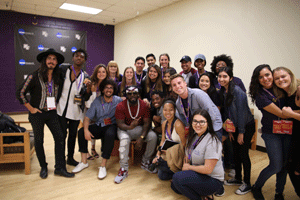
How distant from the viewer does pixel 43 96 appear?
279 cm

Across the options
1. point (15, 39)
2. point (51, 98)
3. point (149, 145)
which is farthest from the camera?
point (15, 39)

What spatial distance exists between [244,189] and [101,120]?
2.11m

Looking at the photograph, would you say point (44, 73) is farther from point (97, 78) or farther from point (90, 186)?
point (90, 186)

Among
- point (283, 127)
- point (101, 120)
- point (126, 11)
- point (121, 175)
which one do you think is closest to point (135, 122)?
point (101, 120)

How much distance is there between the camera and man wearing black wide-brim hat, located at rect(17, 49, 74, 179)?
9.05ft

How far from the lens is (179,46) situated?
5750mm

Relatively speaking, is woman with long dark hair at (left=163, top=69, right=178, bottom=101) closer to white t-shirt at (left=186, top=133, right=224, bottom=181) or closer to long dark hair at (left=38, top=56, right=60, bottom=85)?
white t-shirt at (left=186, top=133, right=224, bottom=181)

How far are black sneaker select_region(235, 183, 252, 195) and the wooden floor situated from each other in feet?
0.14

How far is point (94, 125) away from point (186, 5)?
3.91m

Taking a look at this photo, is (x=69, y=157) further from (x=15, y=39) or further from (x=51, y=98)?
(x=15, y=39)

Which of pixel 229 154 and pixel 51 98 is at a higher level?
pixel 51 98

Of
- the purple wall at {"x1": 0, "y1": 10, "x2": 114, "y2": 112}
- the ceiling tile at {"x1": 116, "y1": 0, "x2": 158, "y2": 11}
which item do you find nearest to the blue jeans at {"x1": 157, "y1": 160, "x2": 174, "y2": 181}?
the ceiling tile at {"x1": 116, "y1": 0, "x2": 158, "y2": 11}

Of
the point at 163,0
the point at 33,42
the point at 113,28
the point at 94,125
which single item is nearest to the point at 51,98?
the point at 94,125

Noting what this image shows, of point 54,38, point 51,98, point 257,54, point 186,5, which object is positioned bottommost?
point 51,98
